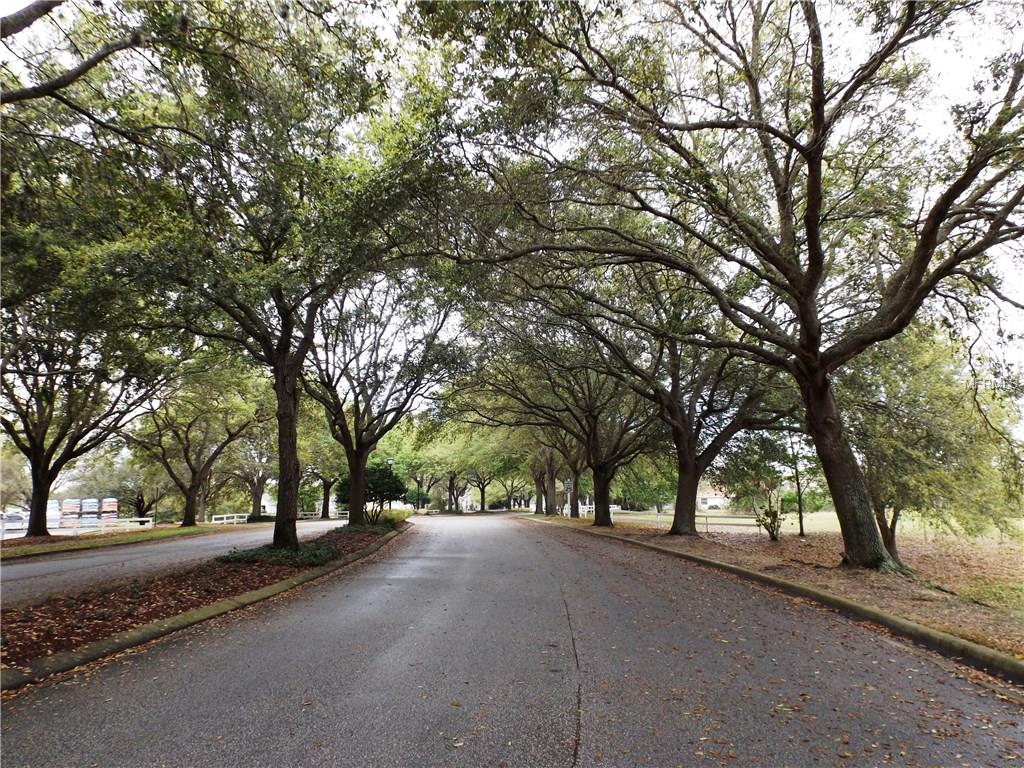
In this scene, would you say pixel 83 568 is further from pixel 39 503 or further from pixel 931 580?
pixel 931 580

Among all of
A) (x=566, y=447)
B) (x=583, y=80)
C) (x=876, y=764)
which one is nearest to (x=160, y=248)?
(x=583, y=80)

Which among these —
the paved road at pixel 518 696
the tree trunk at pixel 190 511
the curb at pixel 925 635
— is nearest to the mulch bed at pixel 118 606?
the paved road at pixel 518 696

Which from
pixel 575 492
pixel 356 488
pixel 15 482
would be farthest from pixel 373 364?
pixel 15 482

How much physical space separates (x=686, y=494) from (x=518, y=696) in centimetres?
1474

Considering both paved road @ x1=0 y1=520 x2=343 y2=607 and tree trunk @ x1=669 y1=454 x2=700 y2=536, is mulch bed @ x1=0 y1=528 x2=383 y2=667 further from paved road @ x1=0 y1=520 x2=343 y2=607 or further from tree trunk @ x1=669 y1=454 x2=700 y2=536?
tree trunk @ x1=669 y1=454 x2=700 y2=536

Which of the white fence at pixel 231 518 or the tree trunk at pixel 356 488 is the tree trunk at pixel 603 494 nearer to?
the tree trunk at pixel 356 488

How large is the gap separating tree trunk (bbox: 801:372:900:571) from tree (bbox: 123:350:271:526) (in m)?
16.8

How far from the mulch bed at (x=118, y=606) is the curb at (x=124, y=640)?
139mm

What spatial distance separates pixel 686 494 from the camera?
1786cm

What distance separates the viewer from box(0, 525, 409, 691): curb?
183 inches

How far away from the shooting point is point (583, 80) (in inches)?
334

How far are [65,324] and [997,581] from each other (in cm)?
2184

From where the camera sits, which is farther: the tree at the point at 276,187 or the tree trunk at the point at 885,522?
the tree trunk at the point at 885,522

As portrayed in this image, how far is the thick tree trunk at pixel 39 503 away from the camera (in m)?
19.9
